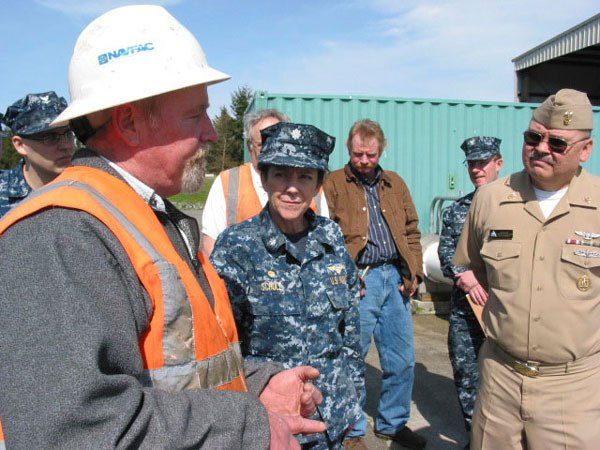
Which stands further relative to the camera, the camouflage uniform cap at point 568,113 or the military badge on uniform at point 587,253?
the camouflage uniform cap at point 568,113

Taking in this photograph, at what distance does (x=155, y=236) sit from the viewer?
1189 mm

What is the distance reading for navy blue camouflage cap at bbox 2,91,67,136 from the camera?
3404mm

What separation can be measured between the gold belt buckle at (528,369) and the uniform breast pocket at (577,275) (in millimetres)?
365

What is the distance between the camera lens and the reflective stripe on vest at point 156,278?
1.09 m

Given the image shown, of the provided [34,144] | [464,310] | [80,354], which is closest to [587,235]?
[464,310]

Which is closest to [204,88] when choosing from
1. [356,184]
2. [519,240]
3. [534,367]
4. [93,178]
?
[93,178]

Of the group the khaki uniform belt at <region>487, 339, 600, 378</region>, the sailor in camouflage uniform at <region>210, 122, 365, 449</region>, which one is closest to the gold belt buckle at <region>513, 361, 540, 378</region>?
the khaki uniform belt at <region>487, 339, 600, 378</region>

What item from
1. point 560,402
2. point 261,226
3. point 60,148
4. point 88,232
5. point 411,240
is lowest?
point 560,402

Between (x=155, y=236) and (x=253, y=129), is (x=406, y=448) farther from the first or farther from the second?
(x=155, y=236)

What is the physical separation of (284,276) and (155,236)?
1.22 m

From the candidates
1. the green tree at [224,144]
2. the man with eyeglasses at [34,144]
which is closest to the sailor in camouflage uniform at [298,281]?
the man with eyeglasses at [34,144]

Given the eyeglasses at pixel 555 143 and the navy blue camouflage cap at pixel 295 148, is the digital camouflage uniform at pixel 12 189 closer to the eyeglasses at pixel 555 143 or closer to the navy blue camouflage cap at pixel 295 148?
the navy blue camouflage cap at pixel 295 148

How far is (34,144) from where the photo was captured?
3.48 m

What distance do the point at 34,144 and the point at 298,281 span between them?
217 cm
